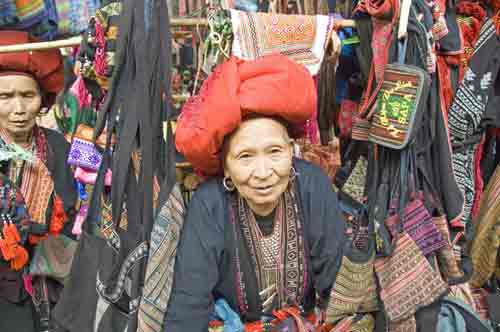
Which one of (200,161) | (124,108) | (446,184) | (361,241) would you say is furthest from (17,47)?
(446,184)

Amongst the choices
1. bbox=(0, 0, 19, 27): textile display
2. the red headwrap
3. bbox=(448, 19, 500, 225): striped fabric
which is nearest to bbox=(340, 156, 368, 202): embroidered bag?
bbox=(448, 19, 500, 225): striped fabric

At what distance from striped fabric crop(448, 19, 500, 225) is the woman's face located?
85 cm

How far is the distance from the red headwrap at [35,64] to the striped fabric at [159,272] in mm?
963

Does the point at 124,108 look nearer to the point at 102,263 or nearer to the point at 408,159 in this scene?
the point at 102,263

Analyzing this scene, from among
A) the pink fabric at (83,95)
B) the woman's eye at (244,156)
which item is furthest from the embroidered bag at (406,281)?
the pink fabric at (83,95)

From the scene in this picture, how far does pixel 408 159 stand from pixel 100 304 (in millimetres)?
1057

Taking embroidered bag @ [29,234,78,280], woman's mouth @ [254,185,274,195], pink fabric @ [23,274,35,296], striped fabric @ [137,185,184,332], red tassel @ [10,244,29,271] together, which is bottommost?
pink fabric @ [23,274,35,296]

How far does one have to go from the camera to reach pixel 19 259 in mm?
2102

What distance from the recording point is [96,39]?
171 cm

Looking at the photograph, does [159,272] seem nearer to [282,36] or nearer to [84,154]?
[84,154]

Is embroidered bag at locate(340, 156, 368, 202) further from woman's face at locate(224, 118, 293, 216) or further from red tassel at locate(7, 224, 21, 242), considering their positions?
red tassel at locate(7, 224, 21, 242)

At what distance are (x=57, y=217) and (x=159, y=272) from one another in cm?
85

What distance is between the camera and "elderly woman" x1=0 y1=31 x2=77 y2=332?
6.98 feet

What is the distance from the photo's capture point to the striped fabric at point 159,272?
153 cm
